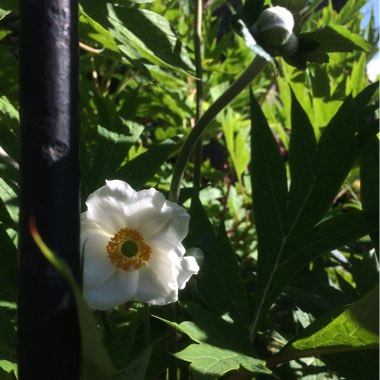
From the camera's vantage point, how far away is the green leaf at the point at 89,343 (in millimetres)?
274

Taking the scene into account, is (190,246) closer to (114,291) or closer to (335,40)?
(114,291)

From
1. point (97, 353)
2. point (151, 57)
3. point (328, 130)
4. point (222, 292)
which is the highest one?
point (151, 57)

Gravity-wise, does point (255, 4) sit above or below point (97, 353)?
above

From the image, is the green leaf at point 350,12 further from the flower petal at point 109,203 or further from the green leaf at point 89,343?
the green leaf at point 89,343

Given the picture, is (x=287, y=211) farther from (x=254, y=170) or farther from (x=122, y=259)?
(x=122, y=259)

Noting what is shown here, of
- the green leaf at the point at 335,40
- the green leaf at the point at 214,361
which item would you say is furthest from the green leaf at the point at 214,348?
the green leaf at the point at 335,40

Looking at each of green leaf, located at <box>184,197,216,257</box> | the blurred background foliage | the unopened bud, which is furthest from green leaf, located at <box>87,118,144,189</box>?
the unopened bud

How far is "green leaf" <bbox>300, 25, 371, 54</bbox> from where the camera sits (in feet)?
1.60

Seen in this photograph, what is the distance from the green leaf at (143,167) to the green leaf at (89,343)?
308 millimetres

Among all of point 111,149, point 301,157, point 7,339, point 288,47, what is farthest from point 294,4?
point 7,339

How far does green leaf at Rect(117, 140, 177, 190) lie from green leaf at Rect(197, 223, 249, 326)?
4.5 inches

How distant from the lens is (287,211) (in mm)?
546

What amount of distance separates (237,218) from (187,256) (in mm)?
619

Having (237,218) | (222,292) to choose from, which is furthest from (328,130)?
(237,218)
